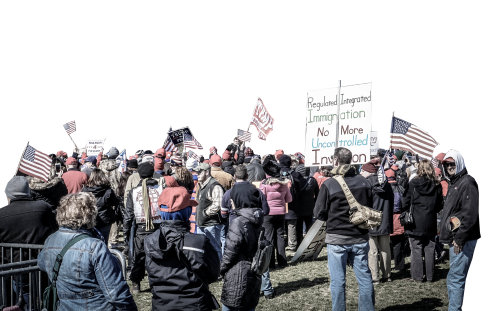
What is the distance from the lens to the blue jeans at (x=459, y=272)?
5758 millimetres

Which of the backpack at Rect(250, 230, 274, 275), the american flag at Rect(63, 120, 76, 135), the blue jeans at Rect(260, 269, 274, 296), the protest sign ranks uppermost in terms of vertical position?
the american flag at Rect(63, 120, 76, 135)

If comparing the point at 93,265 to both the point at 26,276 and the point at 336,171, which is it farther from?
the point at 336,171

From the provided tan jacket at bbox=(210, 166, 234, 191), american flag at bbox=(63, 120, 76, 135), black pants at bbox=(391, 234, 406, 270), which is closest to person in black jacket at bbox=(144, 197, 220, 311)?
tan jacket at bbox=(210, 166, 234, 191)

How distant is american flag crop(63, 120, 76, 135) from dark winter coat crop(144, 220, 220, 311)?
49.6 feet

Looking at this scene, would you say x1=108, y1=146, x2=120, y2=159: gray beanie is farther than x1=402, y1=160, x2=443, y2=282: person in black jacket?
Yes

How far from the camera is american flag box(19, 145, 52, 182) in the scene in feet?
26.5

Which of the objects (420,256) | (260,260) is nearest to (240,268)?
(260,260)

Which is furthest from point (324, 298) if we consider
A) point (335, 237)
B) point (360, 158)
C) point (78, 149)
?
point (78, 149)

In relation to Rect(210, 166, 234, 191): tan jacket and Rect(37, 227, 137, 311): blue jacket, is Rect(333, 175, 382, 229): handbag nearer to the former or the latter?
Rect(37, 227, 137, 311): blue jacket

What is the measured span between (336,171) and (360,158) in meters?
1.74

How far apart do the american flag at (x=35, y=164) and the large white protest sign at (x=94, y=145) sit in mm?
9791

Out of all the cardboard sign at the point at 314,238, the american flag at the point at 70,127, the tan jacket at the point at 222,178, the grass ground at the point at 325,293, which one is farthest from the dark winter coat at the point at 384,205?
the american flag at the point at 70,127

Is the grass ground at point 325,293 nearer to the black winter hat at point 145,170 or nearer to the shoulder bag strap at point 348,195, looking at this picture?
the shoulder bag strap at point 348,195

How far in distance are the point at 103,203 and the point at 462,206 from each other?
20.8 ft
